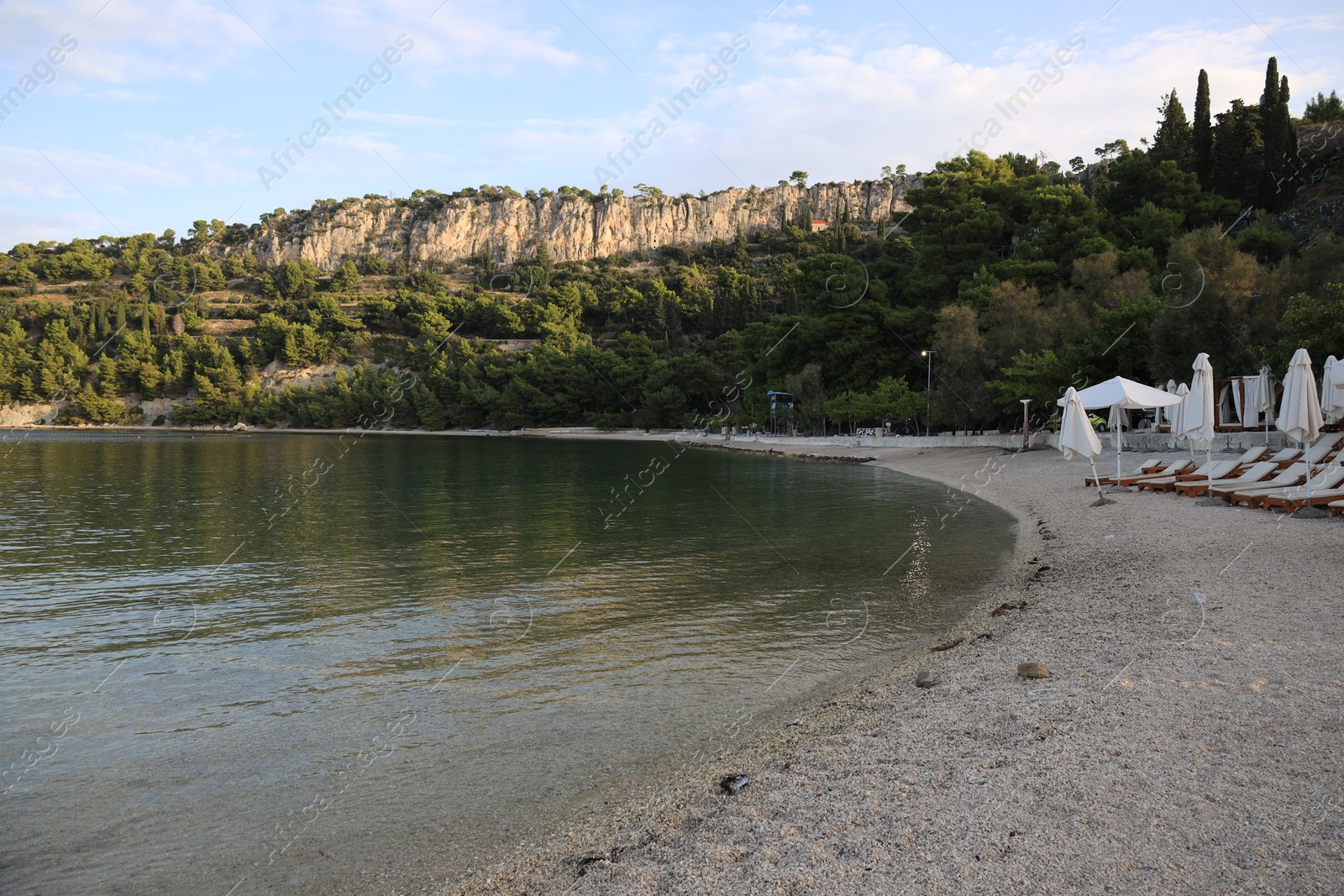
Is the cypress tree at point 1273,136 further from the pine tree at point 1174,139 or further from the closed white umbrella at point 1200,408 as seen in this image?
the closed white umbrella at point 1200,408

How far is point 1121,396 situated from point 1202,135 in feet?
193

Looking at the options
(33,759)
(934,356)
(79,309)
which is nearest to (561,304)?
(79,309)

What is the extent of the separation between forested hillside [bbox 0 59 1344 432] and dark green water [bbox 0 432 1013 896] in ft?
62.8

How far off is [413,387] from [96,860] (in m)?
111

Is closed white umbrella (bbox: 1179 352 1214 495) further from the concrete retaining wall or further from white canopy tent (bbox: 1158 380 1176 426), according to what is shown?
the concrete retaining wall

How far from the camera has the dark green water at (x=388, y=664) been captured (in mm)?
5430

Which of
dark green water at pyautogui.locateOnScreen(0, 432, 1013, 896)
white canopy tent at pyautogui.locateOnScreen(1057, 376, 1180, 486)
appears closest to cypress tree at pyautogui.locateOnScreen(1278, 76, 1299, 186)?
white canopy tent at pyautogui.locateOnScreen(1057, 376, 1180, 486)

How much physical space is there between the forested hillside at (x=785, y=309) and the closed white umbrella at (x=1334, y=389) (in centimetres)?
533

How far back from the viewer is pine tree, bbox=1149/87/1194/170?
6488 centimetres

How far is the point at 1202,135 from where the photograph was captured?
211 feet

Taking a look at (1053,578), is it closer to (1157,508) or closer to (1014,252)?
(1157,508)

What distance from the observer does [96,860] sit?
16.6ft

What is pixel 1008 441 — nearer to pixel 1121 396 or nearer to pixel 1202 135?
pixel 1121 396

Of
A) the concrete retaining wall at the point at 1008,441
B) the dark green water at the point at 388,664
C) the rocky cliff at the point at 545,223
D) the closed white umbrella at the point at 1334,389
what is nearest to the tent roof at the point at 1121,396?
the closed white umbrella at the point at 1334,389
